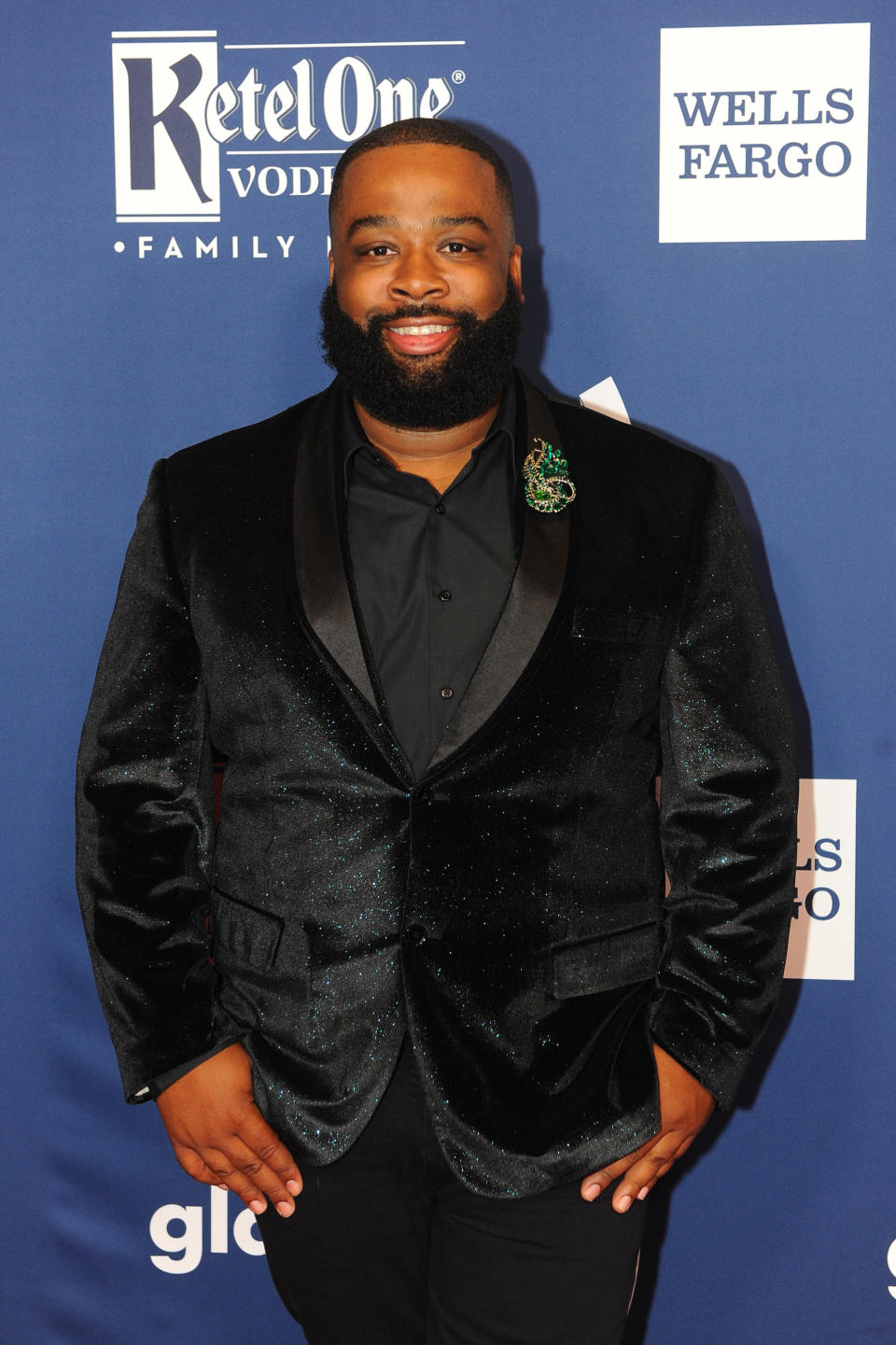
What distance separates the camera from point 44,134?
2.15m

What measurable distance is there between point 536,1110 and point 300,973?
1.08 feet

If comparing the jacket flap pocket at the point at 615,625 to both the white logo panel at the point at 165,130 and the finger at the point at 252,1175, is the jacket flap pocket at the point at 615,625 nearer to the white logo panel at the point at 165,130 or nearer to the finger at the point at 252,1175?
the finger at the point at 252,1175

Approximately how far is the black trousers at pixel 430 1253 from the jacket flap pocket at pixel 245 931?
0.21 m

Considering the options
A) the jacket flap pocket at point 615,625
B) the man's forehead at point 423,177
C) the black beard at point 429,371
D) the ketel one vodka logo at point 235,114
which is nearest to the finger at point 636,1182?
the jacket flap pocket at point 615,625

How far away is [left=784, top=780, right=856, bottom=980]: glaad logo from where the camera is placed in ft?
7.23

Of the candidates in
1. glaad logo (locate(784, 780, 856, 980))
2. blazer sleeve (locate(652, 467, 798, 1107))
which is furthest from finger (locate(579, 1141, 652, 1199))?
glaad logo (locate(784, 780, 856, 980))

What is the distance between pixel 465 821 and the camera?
1556mm

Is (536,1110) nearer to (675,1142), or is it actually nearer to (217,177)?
(675,1142)

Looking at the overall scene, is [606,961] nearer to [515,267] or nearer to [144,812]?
[144,812]

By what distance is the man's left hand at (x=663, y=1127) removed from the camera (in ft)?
5.21

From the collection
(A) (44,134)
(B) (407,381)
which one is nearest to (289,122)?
(A) (44,134)

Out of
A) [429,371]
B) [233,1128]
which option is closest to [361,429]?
[429,371]

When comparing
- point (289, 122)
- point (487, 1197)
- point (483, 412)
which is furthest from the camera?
point (289, 122)

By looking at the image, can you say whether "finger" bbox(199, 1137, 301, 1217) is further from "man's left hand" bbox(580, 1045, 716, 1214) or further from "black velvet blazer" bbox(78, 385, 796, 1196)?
"man's left hand" bbox(580, 1045, 716, 1214)
